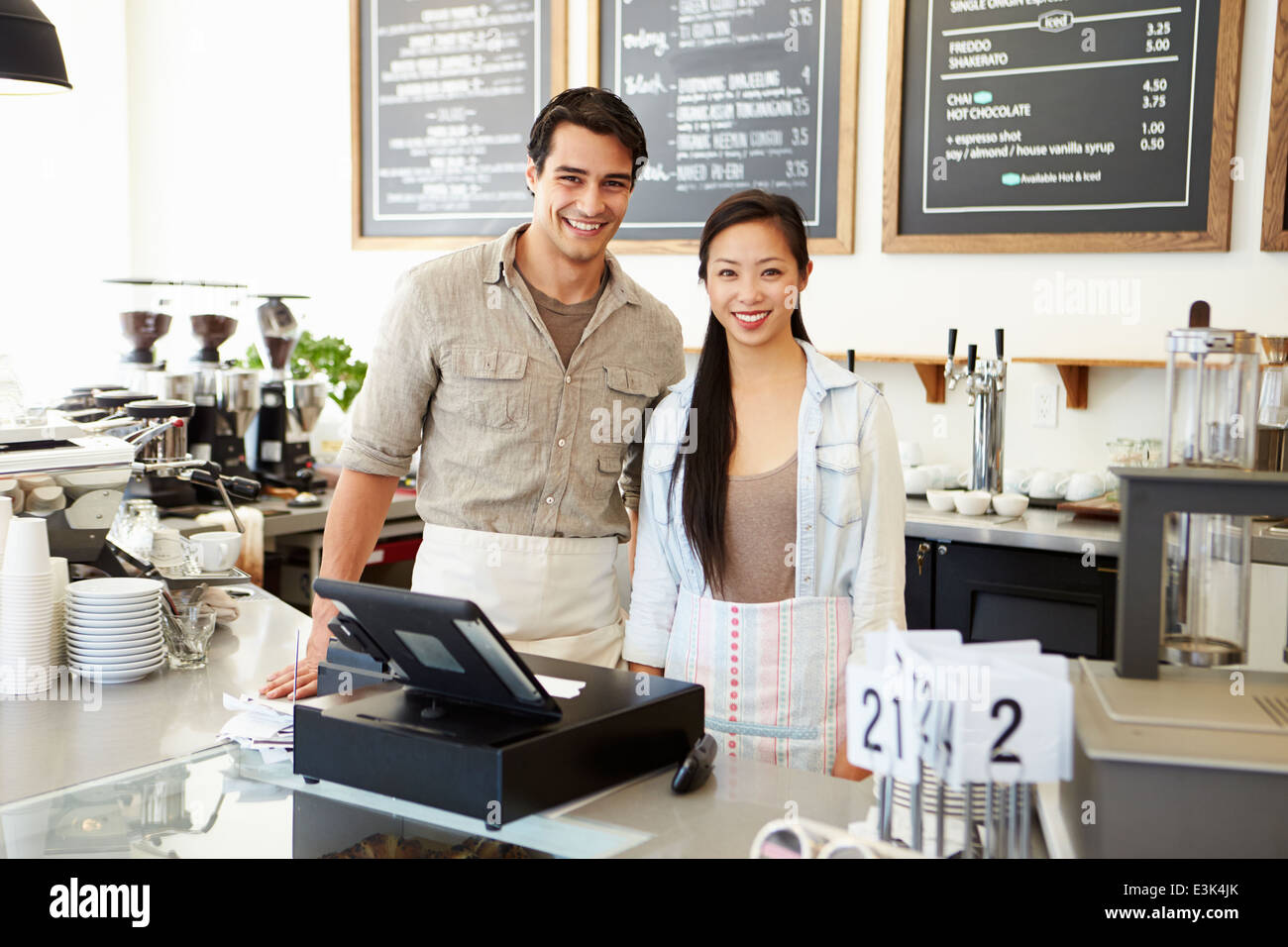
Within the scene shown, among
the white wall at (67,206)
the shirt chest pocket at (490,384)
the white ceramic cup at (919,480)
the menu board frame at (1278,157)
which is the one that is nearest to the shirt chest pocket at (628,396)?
the shirt chest pocket at (490,384)

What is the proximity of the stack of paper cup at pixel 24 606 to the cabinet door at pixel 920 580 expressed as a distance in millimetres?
1947

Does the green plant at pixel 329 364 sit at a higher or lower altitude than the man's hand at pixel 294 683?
higher

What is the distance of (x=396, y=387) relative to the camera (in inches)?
84.4

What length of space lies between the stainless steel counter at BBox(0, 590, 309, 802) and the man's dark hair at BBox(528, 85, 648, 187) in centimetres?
98

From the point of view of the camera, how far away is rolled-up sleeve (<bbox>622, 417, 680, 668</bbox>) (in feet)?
6.59

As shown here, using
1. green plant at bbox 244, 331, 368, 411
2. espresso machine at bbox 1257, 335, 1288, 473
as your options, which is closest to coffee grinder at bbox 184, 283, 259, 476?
green plant at bbox 244, 331, 368, 411

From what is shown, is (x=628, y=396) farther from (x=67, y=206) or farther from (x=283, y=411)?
(x=67, y=206)

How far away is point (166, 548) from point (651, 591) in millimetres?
1260

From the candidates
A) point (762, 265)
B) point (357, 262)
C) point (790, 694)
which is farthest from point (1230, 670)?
point (357, 262)

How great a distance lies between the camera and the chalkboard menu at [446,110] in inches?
166

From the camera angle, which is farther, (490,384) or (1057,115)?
(1057,115)

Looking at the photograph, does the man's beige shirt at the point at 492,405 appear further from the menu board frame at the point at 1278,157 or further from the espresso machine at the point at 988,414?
the menu board frame at the point at 1278,157

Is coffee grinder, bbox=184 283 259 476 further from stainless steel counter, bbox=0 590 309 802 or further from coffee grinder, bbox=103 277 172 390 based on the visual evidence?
stainless steel counter, bbox=0 590 309 802

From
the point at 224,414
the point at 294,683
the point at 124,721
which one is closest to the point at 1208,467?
the point at 294,683
